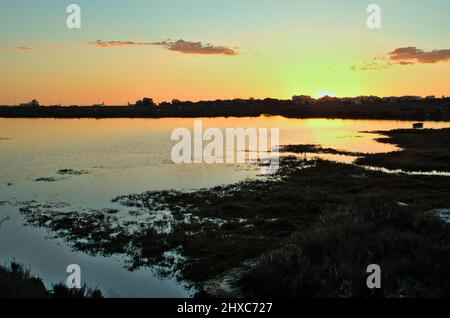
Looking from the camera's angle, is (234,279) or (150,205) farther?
(150,205)

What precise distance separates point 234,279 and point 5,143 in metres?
63.9

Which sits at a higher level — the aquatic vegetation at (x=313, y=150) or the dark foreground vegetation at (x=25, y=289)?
the aquatic vegetation at (x=313, y=150)

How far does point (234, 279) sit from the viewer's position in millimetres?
16078

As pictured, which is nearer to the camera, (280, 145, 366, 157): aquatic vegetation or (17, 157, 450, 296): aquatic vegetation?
(17, 157, 450, 296): aquatic vegetation

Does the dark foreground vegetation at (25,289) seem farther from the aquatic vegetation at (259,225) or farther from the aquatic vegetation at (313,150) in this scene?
the aquatic vegetation at (313,150)

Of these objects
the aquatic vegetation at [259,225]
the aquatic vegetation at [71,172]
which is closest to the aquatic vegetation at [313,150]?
the aquatic vegetation at [259,225]

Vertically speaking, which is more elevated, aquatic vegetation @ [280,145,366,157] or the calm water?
aquatic vegetation @ [280,145,366,157]

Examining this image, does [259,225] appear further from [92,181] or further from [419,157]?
[419,157]

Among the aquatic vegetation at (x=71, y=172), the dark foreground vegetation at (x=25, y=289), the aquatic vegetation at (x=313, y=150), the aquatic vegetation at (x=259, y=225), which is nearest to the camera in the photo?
the dark foreground vegetation at (x=25, y=289)

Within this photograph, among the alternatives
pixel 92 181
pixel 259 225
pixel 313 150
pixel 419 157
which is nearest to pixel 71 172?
pixel 92 181

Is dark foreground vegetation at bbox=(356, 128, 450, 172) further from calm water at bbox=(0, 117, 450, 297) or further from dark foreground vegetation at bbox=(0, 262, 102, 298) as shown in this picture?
dark foreground vegetation at bbox=(0, 262, 102, 298)

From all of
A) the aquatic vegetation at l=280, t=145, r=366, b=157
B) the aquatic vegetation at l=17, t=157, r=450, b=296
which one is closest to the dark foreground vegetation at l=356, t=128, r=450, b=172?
the aquatic vegetation at l=280, t=145, r=366, b=157
